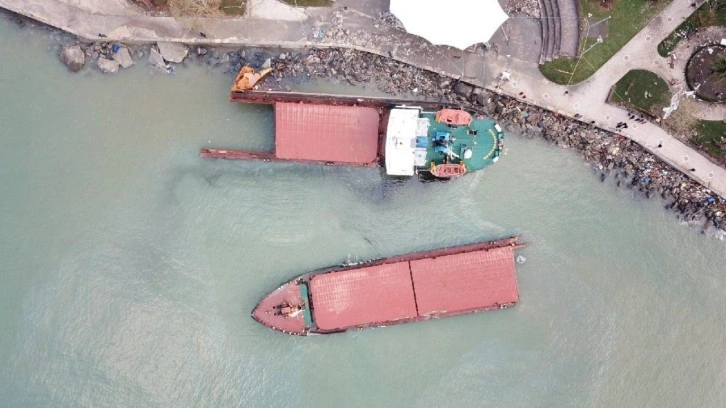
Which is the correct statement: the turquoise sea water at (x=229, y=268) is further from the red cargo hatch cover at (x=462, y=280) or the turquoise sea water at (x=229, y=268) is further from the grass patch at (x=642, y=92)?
the grass patch at (x=642, y=92)

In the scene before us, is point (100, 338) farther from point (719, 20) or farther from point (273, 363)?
point (719, 20)

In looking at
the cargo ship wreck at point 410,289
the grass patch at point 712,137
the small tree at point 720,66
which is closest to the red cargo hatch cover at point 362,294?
the cargo ship wreck at point 410,289

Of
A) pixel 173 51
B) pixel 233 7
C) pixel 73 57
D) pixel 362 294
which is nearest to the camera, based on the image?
pixel 362 294

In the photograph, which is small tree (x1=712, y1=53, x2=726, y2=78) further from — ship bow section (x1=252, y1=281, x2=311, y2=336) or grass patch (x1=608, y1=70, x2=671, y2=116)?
ship bow section (x1=252, y1=281, x2=311, y2=336)

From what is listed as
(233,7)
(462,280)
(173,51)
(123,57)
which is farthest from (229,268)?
(233,7)

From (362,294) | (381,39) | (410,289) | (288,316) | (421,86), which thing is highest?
(381,39)

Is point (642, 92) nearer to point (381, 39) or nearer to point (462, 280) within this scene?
point (462, 280)
